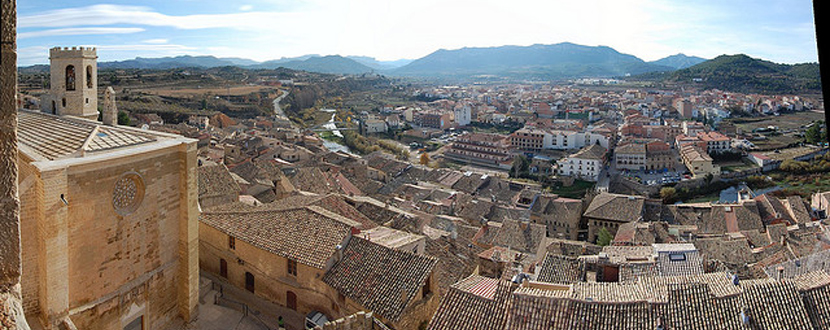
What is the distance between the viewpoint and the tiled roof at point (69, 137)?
7.50 metres

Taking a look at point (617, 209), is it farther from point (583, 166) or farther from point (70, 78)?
point (70, 78)

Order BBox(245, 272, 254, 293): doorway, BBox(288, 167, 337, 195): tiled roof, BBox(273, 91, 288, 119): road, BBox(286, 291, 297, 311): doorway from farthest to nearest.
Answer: BBox(273, 91, 288, 119): road, BBox(288, 167, 337, 195): tiled roof, BBox(245, 272, 254, 293): doorway, BBox(286, 291, 297, 311): doorway

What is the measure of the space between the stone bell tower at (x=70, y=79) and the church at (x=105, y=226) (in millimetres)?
1456

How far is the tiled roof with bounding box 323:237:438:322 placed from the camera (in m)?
8.43

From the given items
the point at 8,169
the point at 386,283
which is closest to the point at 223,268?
the point at 386,283

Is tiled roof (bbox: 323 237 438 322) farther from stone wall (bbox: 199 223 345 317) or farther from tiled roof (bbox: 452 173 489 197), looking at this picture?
tiled roof (bbox: 452 173 489 197)

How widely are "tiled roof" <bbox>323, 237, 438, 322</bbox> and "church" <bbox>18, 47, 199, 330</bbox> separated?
93.4 inches

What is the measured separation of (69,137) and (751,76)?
360ft

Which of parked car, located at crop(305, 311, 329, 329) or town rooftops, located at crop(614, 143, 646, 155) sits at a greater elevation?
town rooftops, located at crop(614, 143, 646, 155)

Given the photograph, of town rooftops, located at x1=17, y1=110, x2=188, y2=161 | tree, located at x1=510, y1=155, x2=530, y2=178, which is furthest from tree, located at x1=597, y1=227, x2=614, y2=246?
town rooftops, located at x1=17, y1=110, x2=188, y2=161

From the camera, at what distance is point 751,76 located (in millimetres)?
97250

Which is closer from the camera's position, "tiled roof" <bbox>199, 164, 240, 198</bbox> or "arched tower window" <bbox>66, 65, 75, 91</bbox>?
"arched tower window" <bbox>66, 65, 75, 91</bbox>

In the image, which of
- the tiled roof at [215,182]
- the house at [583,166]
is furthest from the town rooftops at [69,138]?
the house at [583,166]

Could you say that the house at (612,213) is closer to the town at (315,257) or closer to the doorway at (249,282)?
the town at (315,257)
